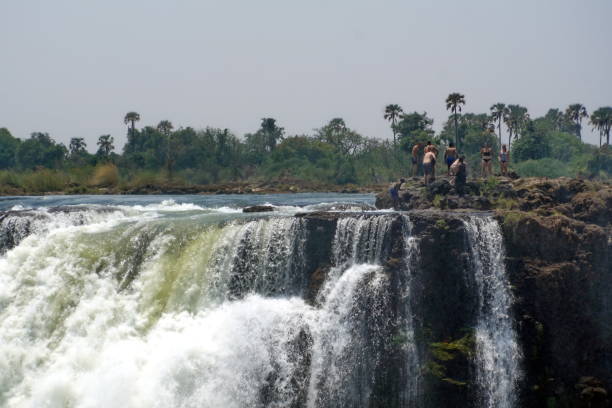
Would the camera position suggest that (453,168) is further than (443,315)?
Yes

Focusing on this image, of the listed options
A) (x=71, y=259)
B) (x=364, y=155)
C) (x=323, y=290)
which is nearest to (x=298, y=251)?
(x=323, y=290)

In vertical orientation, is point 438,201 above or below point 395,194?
below

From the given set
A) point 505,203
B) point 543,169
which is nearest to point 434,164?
point 505,203

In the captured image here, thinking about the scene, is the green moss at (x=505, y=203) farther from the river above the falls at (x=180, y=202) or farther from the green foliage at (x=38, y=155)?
the green foliage at (x=38, y=155)

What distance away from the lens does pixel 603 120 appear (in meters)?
63.1

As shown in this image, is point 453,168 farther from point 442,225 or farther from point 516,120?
point 516,120

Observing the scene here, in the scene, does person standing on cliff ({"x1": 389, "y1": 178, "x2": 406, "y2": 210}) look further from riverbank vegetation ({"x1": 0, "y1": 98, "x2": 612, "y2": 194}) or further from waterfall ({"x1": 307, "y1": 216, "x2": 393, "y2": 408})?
riverbank vegetation ({"x1": 0, "y1": 98, "x2": 612, "y2": 194})

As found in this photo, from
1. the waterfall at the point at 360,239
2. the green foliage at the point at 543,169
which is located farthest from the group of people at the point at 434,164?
the green foliage at the point at 543,169

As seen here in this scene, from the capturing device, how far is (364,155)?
63469 millimetres

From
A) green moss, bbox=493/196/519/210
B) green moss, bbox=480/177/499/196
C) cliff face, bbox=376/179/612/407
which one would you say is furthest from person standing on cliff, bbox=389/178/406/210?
cliff face, bbox=376/179/612/407

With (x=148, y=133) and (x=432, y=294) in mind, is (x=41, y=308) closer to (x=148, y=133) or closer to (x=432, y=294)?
(x=432, y=294)

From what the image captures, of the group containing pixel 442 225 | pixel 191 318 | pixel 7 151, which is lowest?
pixel 191 318

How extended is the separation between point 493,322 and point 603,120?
5730 centimetres

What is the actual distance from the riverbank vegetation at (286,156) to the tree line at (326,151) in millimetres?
99
